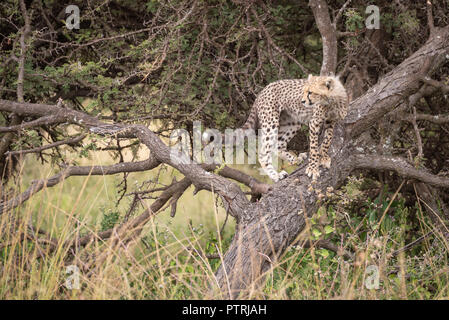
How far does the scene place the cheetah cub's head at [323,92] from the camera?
472 centimetres

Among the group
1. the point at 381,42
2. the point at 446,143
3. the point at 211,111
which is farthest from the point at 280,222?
the point at 446,143

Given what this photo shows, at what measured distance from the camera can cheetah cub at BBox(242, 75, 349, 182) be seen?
4.74m

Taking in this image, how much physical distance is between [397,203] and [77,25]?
3740mm

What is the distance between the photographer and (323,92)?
15.5ft

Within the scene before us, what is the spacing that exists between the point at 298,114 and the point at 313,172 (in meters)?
0.78

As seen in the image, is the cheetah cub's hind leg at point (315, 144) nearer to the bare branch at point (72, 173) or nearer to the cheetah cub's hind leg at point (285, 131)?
the cheetah cub's hind leg at point (285, 131)

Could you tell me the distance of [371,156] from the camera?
516 centimetres

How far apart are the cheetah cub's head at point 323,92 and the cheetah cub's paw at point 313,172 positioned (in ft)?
1.75

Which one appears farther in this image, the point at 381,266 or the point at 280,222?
the point at 280,222
